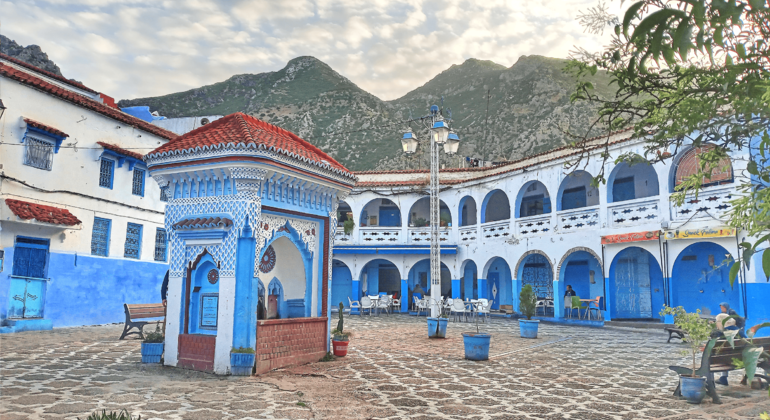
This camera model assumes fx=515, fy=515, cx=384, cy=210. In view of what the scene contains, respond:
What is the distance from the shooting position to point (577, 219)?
1855cm

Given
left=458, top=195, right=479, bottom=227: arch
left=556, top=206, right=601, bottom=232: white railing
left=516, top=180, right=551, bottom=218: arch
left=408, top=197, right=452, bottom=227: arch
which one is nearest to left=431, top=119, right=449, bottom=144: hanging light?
left=556, top=206, right=601, bottom=232: white railing

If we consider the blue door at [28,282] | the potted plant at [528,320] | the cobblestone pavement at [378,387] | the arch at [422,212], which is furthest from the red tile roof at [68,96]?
the potted plant at [528,320]

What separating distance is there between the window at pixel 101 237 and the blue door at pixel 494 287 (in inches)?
623

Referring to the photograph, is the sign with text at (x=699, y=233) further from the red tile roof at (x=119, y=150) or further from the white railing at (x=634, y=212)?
the red tile roof at (x=119, y=150)

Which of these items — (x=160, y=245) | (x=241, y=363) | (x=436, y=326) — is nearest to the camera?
(x=241, y=363)

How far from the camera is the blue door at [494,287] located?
2375 centimetres

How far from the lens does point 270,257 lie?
973cm

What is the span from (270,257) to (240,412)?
416cm

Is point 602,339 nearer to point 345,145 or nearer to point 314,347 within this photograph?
point 314,347

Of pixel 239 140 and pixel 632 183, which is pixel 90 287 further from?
pixel 632 183

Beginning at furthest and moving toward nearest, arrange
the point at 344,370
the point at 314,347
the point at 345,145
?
1. the point at 345,145
2. the point at 314,347
3. the point at 344,370

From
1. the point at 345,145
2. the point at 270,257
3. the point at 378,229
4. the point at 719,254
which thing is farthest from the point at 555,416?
the point at 345,145

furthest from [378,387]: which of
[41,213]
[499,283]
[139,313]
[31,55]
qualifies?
[31,55]

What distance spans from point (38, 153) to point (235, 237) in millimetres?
9488
